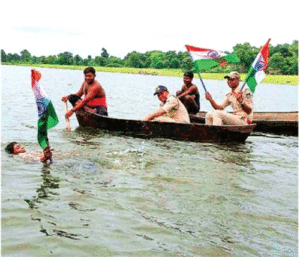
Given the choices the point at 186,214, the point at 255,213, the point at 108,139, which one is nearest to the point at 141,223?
the point at 186,214

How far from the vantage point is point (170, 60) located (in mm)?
126188

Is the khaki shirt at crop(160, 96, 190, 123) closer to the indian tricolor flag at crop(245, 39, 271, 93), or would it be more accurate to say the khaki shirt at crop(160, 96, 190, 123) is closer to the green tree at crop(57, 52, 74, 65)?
the indian tricolor flag at crop(245, 39, 271, 93)

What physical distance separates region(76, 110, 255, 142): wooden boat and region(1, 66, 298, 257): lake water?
998 millimetres

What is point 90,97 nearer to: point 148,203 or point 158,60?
point 148,203

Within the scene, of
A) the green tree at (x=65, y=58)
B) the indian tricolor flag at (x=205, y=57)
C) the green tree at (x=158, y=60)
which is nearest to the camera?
the indian tricolor flag at (x=205, y=57)

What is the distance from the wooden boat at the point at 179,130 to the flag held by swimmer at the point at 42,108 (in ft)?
→ 14.8

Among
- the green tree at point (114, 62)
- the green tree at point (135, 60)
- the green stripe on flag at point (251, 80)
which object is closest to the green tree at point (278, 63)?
the green tree at point (135, 60)

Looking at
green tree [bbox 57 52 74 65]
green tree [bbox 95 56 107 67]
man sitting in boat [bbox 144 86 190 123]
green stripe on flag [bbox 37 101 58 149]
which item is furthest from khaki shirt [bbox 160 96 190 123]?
green tree [bbox 57 52 74 65]

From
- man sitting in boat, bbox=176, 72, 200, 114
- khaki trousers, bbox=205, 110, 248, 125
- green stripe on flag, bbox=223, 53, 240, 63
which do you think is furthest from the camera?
man sitting in boat, bbox=176, 72, 200, 114

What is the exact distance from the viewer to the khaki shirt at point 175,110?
10398 millimetres

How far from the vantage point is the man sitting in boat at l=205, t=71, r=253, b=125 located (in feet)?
33.1

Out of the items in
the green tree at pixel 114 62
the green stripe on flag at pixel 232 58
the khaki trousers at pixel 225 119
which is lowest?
the khaki trousers at pixel 225 119

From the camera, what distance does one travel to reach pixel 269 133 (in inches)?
526

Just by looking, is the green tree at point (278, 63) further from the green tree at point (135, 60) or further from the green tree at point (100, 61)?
the green tree at point (100, 61)
